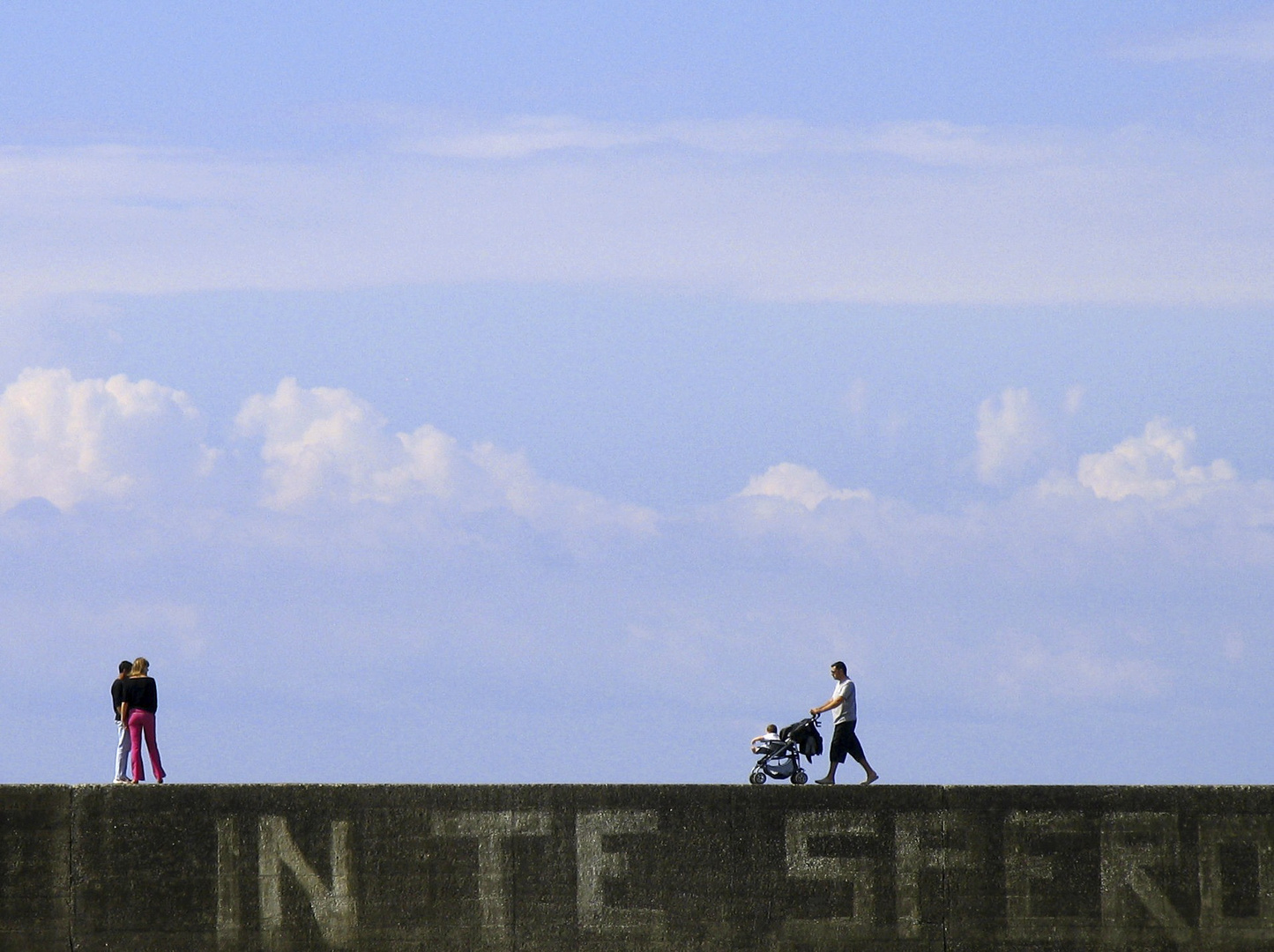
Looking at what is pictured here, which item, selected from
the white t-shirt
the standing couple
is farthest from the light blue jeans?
the white t-shirt

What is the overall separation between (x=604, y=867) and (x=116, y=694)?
568 cm

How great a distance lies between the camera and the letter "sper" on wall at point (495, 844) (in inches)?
570

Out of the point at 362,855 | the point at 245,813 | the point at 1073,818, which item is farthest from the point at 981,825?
the point at 245,813

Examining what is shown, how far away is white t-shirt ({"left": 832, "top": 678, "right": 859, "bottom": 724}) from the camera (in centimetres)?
1814

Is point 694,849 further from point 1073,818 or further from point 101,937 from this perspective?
point 101,937

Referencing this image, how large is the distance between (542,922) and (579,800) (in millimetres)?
990

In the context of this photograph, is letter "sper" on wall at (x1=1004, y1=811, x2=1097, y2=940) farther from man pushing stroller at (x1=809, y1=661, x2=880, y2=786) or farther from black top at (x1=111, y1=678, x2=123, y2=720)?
black top at (x1=111, y1=678, x2=123, y2=720)

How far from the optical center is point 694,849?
14539mm

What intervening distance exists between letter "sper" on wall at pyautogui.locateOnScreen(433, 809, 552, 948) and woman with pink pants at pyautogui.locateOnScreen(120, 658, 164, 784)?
4129 mm

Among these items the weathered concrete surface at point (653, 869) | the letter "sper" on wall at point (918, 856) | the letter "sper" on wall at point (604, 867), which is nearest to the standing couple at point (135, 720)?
the weathered concrete surface at point (653, 869)

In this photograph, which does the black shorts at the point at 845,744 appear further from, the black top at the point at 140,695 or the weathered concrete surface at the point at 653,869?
the black top at the point at 140,695

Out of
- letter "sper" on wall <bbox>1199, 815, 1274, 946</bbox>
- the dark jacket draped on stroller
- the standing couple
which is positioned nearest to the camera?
letter "sper" on wall <bbox>1199, 815, 1274, 946</bbox>

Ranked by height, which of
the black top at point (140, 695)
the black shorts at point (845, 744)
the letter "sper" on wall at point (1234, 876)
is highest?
the black top at point (140, 695)

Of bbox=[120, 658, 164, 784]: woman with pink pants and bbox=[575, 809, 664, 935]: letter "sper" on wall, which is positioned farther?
bbox=[120, 658, 164, 784]: woman with pink pants
